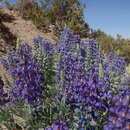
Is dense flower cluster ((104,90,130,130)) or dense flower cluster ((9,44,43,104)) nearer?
dense flower cluster ((104,90,130,130))

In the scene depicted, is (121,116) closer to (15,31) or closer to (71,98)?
(71,98)

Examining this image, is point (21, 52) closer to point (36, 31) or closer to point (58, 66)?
point (58, 66)

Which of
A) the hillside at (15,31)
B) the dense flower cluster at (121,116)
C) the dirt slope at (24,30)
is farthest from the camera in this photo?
the dirt slope at (24,30)

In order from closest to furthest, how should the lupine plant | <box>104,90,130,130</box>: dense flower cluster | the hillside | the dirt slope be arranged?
1. <box>104,90,130,130</box>: dense flower cluster
2. the lupine plant
3. the hillside
4. the dirt slope

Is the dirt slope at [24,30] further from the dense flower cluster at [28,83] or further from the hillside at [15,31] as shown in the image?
the dense flower cluster at [28,83]

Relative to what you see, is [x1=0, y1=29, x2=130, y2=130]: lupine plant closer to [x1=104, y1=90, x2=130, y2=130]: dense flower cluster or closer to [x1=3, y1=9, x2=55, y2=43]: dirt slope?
[x1=104, y1=90, x2=130, y2=130]: dense flower cluster

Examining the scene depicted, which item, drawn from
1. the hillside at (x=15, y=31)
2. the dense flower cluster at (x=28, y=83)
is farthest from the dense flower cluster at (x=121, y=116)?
the hillside at (x=15, y=31)

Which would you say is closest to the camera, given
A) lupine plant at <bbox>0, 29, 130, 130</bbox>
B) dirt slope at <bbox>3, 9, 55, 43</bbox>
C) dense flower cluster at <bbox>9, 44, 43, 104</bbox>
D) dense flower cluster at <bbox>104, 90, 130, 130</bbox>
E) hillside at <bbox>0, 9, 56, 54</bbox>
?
dense flower cluster at <bbox>104, 90, 130, 130</bbox>

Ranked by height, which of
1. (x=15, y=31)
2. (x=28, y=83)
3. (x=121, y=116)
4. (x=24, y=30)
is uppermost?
(x=24, y=30)

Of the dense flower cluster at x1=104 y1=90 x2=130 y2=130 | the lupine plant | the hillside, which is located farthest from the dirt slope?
the dense flower cluster at x1=104 y1=90 x2=130 y2=130

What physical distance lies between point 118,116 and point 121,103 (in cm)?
14

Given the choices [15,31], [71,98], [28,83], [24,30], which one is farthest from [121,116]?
[24,30]

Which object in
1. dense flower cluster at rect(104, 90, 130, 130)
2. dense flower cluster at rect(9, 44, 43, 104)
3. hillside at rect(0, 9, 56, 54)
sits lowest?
dense flower cluster at rect(104, 90, 130, 130)

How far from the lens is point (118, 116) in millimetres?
2676
